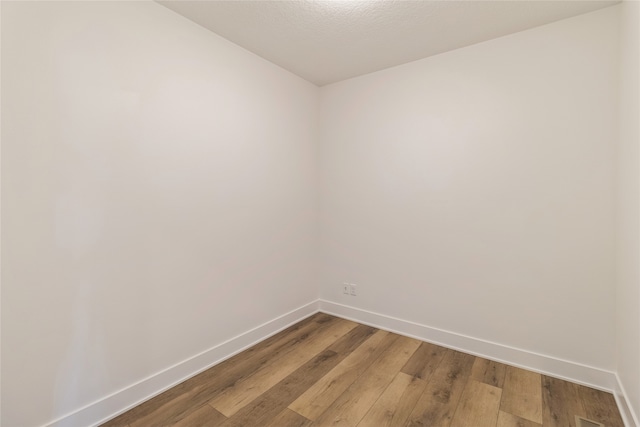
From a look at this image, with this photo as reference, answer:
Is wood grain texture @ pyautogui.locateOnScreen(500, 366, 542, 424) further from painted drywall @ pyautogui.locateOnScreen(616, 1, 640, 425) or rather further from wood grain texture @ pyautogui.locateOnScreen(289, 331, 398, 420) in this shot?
wood grain texture @ pyautogui.locateOnScreen(289, 331, 398, 420)

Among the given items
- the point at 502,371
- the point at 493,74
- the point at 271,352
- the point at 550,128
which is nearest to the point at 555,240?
the point at 550,128

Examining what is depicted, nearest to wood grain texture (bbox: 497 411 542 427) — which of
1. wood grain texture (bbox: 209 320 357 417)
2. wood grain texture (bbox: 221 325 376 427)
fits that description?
wood grain texture (bbox: 221 325 376 427)

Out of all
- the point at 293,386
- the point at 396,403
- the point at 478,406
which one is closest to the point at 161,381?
the point at 293,386

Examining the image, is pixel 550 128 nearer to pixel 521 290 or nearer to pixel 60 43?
pixel 521 290

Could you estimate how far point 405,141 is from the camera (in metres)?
2.70

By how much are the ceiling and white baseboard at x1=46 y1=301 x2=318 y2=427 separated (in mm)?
2454

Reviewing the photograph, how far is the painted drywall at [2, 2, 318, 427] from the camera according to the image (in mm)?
1403

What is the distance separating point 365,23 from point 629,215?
202cm

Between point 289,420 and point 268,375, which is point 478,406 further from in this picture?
point 268,375

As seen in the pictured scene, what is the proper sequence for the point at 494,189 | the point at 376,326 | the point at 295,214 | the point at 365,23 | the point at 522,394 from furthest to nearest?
the point at 295,214, the point at 376,326, the point at 494,189, the point at 365,23, the point at 522,394

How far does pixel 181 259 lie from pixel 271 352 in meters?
1.11

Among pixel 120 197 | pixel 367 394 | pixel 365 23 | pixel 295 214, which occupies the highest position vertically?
pixel 365 23

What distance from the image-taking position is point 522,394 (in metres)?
1.90

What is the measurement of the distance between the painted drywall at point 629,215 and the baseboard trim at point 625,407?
0.6 inches
